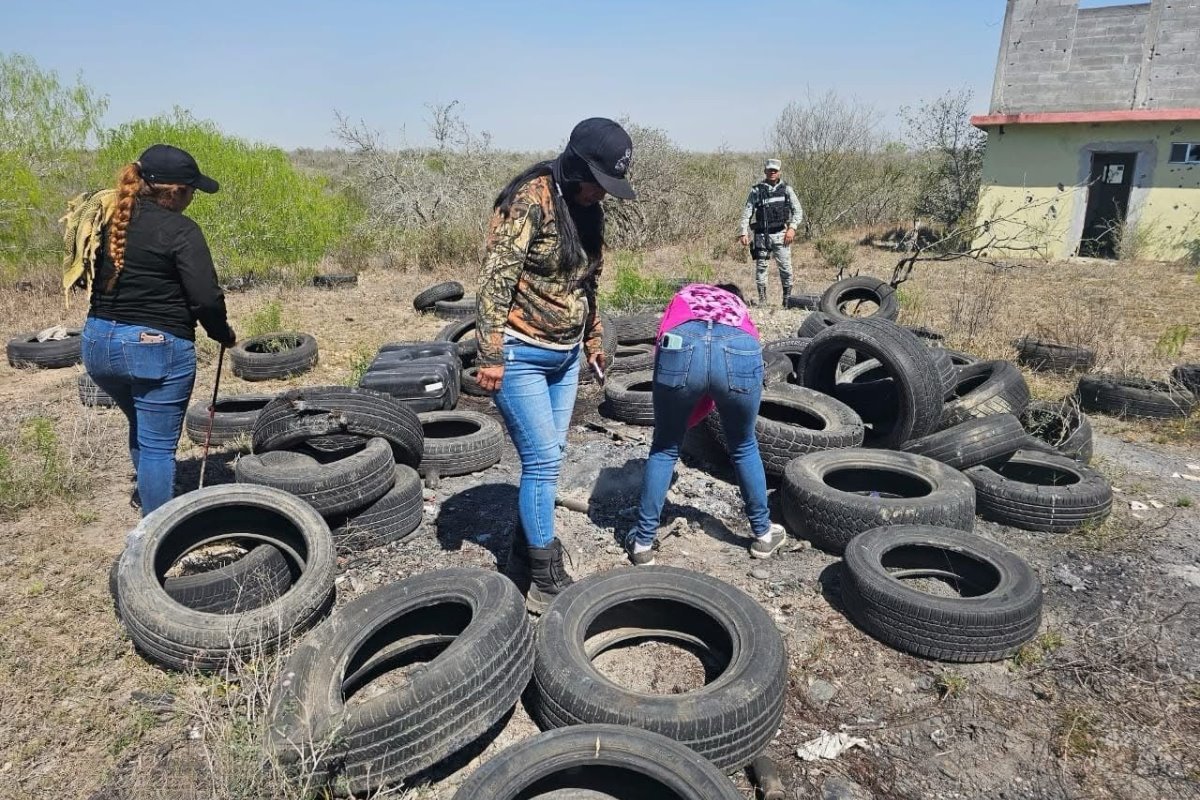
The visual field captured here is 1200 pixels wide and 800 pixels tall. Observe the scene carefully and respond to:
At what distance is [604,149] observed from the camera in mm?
2947

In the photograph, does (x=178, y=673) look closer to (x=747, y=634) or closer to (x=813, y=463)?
(x=747, y=634)

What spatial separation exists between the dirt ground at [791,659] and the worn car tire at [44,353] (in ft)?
8.35

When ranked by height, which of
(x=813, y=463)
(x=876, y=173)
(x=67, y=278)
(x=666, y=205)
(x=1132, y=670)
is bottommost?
(x=1132, y=670)

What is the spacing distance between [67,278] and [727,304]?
3.32 metres

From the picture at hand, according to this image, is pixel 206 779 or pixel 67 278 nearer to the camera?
pixel 206 779

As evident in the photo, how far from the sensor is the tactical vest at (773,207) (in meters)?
10.8

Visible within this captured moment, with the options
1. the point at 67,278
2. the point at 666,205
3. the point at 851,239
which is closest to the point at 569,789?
the point at 67,278

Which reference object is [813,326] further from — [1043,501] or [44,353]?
[44,353]

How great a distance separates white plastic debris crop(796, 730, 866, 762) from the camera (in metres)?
2.82

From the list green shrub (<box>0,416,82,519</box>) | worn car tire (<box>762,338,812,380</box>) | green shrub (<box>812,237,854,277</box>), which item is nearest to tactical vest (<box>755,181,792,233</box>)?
worn car tire (<box>762,338,812,380</box>)

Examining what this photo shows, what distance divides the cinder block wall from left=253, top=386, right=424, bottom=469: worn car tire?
60.2 feet

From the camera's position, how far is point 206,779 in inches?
99.6

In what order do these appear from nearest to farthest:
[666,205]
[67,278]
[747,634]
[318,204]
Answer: [747,634]
[67,278]
[318,204]
[666,205]

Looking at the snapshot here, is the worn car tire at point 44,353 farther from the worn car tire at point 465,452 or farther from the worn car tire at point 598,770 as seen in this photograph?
the worn car tire at point 598,770
